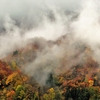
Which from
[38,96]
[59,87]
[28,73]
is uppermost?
[28,73]

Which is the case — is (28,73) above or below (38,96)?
above

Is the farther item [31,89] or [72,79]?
[72,79]

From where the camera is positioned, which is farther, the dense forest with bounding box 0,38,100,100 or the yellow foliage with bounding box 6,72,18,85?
the yellow foliage with bounding box 6,72,18,85

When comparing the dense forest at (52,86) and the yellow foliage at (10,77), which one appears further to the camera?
the yellow foliage at (10,77)

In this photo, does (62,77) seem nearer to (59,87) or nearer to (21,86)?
(59,87)

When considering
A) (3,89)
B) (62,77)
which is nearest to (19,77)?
(3,89)

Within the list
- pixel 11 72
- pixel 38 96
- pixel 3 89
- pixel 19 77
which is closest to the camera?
pixel 38 96

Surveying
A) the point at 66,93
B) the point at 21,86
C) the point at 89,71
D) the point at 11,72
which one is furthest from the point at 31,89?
the point at 89,71

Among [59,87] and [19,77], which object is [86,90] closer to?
[59,87]

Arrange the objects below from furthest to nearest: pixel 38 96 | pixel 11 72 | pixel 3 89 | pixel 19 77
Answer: pixel 11 72 → pixel 19 77 → pixel 3 89 → pixel 38 96
